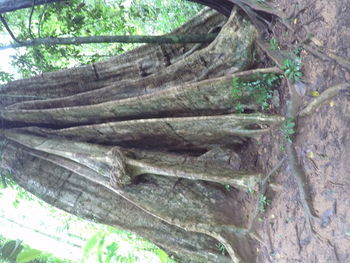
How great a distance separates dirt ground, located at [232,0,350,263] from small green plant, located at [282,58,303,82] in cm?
5

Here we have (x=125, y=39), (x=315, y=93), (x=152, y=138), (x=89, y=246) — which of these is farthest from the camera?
(x=89, y=246)

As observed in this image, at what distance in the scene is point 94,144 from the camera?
3.59 metres

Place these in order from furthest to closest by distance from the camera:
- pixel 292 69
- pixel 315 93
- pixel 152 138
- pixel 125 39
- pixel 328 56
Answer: pixel 152 138 < pixel 125 39 < pixel 292 69 < pixel 315 93 < pixel 328 56

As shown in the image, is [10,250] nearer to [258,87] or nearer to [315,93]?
[258,87]

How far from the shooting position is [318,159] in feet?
7.47

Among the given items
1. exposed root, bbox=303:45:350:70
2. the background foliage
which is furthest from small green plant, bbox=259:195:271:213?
the background foliage

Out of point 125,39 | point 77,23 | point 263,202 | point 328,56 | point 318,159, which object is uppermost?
point 77,23

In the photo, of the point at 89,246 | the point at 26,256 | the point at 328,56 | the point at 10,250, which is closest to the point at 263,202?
the point at 328,56

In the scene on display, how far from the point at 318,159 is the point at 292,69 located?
2.14 feet

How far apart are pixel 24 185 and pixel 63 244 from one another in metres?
5.91

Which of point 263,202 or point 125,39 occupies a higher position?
point 125,39

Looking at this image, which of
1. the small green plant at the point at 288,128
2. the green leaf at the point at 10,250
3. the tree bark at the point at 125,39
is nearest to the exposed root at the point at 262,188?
the small green plant at the point at 288,128

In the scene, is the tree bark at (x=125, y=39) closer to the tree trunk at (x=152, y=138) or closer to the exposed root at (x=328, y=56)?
the tree trunk at (x=152, y=138)

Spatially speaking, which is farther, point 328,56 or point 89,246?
point 89,246
